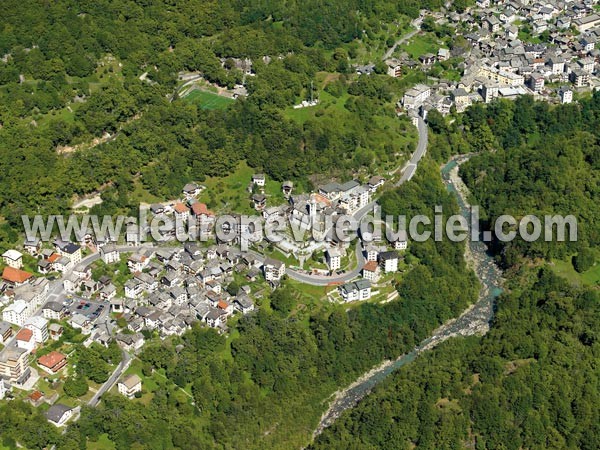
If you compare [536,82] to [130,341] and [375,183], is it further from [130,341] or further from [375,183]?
[130,341]

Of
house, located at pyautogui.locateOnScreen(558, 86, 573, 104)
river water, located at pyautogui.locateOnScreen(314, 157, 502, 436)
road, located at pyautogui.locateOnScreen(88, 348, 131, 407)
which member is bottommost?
river water, located at pyautogui.locateOnScreen(314, 157, 502, 436)

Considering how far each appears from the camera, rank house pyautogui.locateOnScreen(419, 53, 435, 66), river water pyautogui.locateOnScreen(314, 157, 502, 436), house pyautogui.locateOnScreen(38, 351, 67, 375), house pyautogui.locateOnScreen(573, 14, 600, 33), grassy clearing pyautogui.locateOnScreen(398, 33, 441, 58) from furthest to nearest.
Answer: house pyautogui.locateOnScreen(573, 14, 600, 33)
grassy clearing pyautogui.locateOnScreen(398, 33, 441, 58)
house pyautogui.locateOnScreen(419, 53, 435, 66)
river water pyautogui.locateOnScreen(314, 157, 502, 436)
house pyautogui.locateOnScreen(38, 351, 67, 375)

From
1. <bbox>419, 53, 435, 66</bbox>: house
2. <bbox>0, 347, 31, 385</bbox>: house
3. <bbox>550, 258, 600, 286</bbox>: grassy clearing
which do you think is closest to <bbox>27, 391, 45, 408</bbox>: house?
<bbox>0, 347, 31, 385</bbox>: house

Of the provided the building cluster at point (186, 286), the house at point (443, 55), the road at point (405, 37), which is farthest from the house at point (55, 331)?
the house at point (443, 55)

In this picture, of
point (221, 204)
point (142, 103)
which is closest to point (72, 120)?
point (142, 103)

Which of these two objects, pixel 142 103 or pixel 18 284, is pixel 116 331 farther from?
pixel 142 103

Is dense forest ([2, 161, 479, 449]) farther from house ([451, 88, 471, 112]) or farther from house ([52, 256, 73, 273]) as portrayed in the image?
house ([451, 88, 471, 112])

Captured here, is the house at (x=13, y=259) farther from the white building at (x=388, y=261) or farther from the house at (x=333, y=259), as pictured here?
the white building at (x=388, y=261)
